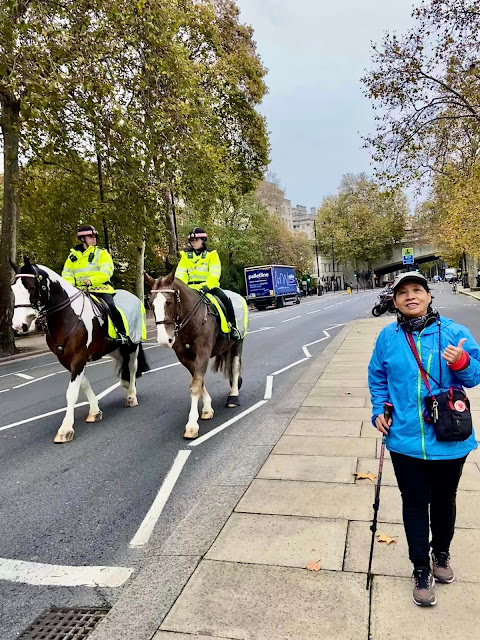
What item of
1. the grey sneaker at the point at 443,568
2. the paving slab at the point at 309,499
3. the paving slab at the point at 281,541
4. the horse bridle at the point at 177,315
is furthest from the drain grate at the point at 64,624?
the horse bridle at the point at 177,315

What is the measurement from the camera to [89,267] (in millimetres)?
7586

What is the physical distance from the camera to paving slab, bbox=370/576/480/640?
247 cm

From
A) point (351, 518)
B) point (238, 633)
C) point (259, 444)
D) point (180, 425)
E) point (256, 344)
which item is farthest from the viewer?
point (256, 344)

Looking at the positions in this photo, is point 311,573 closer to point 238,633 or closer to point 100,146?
point 238,633

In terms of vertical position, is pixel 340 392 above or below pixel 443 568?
below

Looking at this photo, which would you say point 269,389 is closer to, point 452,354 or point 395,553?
point 395,553

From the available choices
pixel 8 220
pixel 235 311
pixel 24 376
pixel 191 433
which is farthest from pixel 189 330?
pixel 8 220

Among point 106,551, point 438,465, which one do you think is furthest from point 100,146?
point 438,465

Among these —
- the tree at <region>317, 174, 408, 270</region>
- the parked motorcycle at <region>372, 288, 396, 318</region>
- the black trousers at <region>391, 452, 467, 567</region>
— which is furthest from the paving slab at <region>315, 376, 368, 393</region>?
the tree at <region>317, 174, 408, 270</region>

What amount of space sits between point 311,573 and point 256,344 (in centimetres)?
1287

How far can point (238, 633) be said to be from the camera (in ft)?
8.40

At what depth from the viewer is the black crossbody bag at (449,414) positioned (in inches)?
103

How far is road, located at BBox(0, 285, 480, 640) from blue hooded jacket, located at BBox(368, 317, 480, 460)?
6.85ft

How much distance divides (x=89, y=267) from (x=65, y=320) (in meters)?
1.20
